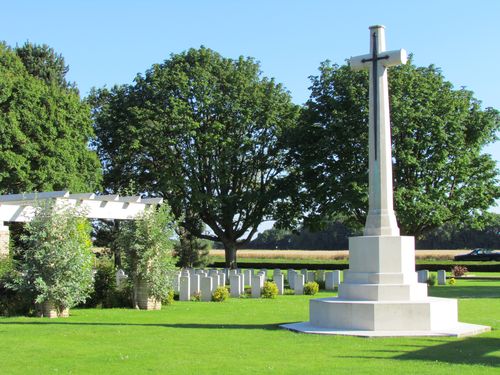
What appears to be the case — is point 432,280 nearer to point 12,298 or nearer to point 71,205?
point 71,205

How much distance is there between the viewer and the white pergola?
65.1ft

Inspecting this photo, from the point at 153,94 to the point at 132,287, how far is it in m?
19.7

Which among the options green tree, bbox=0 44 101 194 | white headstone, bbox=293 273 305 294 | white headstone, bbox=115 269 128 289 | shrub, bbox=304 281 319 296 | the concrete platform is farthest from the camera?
green tree, bbox=0 44 101 194

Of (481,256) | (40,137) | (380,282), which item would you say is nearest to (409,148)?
(40,137)

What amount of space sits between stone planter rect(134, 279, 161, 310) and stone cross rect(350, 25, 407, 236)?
7.90 m

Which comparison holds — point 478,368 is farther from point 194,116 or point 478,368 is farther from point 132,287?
point 194,116

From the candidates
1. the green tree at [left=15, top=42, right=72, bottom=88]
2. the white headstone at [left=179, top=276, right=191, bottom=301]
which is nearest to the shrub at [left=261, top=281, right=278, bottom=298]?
the white headstone at [left=179, top=276, right=191, bottom=301]

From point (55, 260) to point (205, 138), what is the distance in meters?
20.7

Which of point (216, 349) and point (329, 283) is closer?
point (216, 349)

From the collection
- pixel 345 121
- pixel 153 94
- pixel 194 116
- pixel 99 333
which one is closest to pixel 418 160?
pixel 345 121

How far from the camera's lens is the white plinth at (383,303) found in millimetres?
13750

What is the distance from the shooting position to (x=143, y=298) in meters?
20.4

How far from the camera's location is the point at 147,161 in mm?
39406

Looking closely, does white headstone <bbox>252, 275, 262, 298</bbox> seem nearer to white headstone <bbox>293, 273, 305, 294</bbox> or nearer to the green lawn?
white headstone <bbox>293, 273, 305, 294</bbox>
